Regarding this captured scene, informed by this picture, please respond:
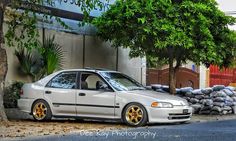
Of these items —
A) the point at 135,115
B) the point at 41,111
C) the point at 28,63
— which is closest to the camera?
the point at 135,115

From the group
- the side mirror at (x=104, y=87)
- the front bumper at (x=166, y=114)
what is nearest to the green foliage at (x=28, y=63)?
the side mirror at (x=104, y=87)

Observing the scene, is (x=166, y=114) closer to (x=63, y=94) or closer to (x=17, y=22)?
(x=63, y=94)

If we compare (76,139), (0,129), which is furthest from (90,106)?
(76,139)

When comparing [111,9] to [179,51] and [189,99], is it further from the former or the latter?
[189,99]

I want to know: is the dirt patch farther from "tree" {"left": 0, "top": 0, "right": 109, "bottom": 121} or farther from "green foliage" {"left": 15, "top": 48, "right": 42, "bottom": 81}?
"green foliage" {"left": 15, "top": 48, "right": 42, "bottom": 81}

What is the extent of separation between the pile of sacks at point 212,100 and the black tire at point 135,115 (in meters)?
4.55

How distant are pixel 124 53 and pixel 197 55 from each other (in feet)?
→ 20.9

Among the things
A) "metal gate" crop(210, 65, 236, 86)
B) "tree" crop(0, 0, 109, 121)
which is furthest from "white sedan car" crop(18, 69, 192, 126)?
"metal gate" crop(210, 65, 236, 86)

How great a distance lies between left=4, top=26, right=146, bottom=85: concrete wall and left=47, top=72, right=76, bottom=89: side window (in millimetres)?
3440

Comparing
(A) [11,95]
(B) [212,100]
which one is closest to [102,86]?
(A) [11,95]

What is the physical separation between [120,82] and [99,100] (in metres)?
0.82

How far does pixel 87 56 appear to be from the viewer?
20719 millimetres

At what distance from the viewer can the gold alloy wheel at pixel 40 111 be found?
1444cm

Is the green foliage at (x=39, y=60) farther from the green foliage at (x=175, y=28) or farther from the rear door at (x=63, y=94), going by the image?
the rear door at (x=63, y=94)
